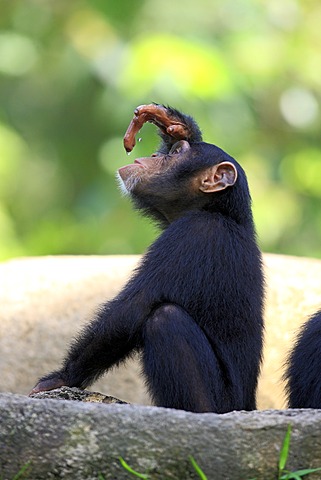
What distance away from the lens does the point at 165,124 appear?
5195mm

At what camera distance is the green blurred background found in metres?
12.2

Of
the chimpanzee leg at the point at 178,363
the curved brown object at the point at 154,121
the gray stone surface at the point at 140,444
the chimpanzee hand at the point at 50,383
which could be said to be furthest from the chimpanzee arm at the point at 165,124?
the gray stone surface at the point at 140,444

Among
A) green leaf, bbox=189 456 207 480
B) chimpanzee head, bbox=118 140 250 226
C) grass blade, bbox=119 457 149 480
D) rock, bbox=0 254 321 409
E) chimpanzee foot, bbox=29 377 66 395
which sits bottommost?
rock, bbox=0 254 321 409

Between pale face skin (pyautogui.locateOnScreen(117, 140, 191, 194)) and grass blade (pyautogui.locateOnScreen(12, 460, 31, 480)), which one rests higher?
pale face skin (pyautogui.locateOnScreen(117, 140, 191, 194))

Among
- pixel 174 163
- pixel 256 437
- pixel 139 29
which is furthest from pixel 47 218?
pixel 256 437

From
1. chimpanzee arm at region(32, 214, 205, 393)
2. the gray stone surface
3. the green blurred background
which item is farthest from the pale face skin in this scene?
the green blurred background

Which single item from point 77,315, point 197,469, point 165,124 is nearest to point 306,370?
point 165,124

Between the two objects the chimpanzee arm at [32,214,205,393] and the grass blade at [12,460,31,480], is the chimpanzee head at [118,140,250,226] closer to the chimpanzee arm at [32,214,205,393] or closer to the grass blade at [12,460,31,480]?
the chimpanzee arm at [32,214,205,393]

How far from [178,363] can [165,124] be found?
1.37m

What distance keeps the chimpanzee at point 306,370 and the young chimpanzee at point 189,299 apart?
210 mm

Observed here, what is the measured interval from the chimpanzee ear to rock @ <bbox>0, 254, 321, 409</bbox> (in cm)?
235

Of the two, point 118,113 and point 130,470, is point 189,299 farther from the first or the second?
point 118,113

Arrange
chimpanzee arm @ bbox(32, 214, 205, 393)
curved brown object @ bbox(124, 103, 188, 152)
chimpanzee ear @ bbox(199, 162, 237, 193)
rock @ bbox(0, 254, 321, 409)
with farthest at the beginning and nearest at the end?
rock @ bbox(0, 254, 321, 409) → curved brown object @ bbox(124, 103, 188, 152) → chimpanzee ear @ bbox(199, 162, 237, 193) → chimpanzee arm @ bbox(32, 214, 205, 393)

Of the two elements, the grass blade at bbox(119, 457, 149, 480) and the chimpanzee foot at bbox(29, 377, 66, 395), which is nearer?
the grass blade at bbox(119, 457, 149, 480)
